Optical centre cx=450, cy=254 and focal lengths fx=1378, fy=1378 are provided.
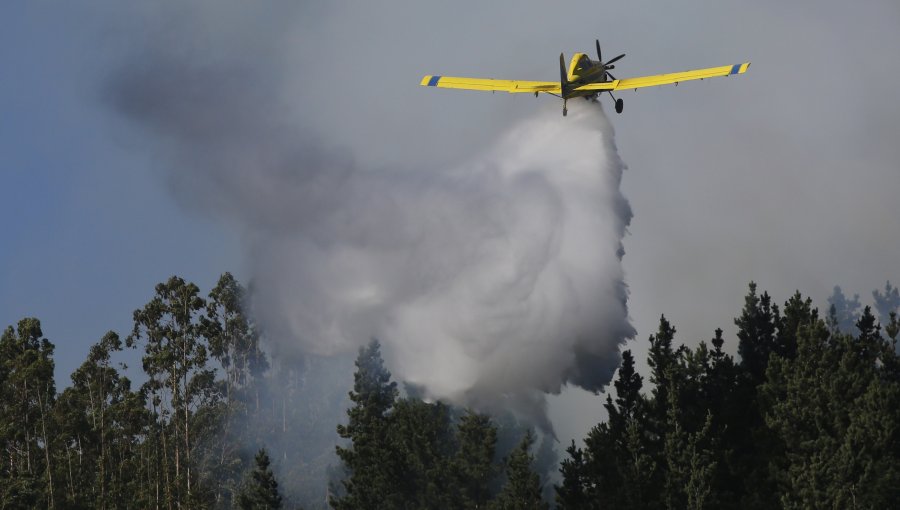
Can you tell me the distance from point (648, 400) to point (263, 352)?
100 meters

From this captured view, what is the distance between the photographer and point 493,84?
7181cm

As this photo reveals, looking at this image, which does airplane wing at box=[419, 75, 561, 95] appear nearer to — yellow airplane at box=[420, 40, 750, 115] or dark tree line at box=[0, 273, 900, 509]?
yellow airplane at box=[420, 40, 750, 115]

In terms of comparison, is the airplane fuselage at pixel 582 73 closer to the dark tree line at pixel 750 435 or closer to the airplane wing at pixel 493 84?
the airplane wing at pixel 493 84

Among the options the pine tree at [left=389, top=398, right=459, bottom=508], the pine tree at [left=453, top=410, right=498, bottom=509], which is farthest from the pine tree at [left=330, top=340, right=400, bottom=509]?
the pine tree at [left=453, top=410, right=498, bottom=509]

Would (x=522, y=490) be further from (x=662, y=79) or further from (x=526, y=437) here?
(x=662, y=79)

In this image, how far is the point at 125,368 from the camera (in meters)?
122

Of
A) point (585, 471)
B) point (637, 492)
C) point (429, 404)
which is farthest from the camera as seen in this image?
point (429, 404)

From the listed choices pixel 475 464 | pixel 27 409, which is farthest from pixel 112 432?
pixel 475 464

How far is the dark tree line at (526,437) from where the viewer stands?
6097 centimetres

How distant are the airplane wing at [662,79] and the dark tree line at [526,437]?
11841 millimetres

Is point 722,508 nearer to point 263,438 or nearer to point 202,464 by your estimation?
point 202,464

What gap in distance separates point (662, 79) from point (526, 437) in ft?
67.0

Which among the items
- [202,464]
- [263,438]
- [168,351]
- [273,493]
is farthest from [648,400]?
[263,438]

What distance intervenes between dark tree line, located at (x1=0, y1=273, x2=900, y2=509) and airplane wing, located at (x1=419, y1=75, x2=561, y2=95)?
13018mm
